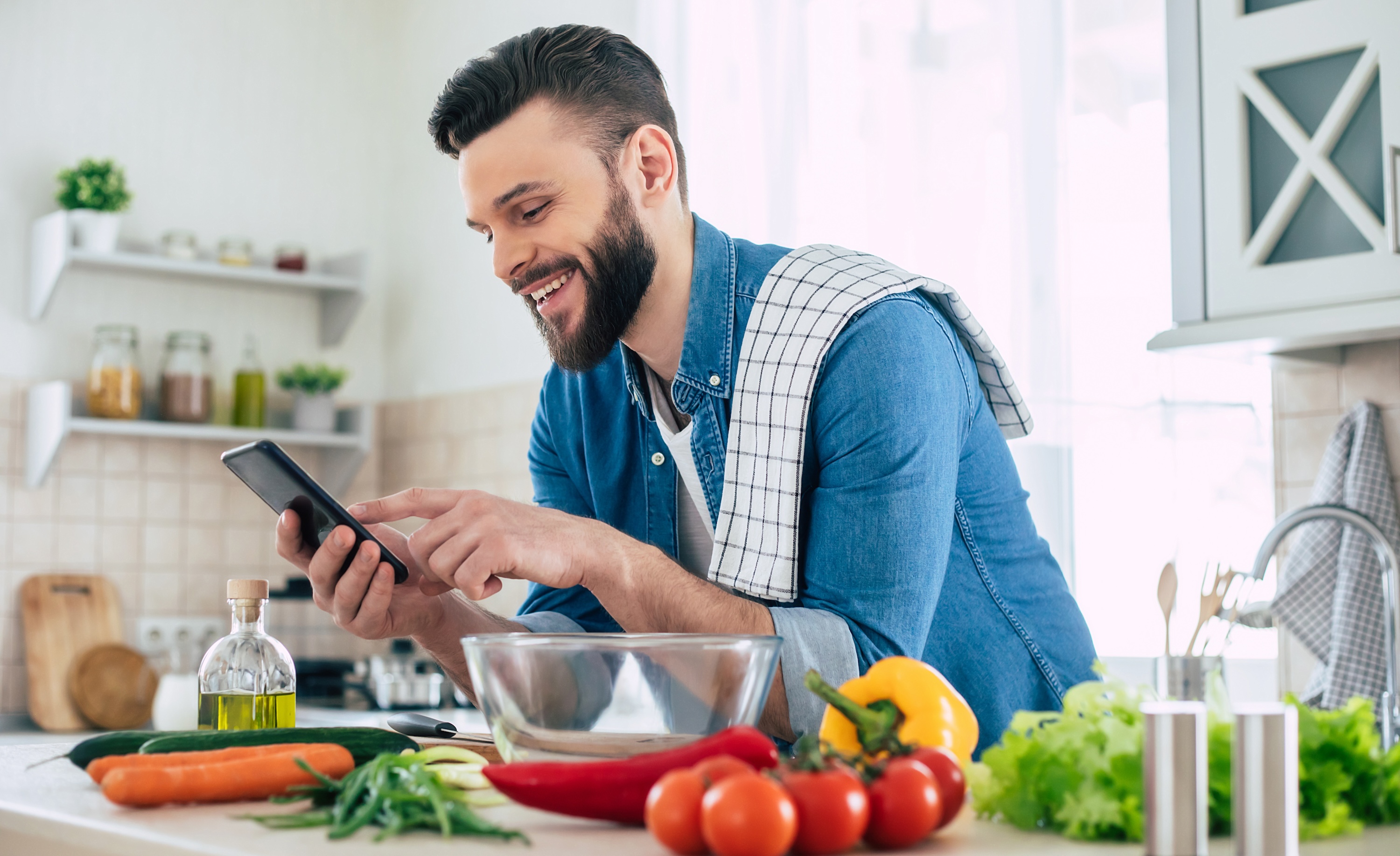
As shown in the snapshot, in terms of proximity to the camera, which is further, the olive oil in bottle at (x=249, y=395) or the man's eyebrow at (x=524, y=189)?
the olive oil in bottle at (x=249, y=395)

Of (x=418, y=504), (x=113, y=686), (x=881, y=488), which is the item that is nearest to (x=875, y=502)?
(x=881, y=488)

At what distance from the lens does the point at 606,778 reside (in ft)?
2.37

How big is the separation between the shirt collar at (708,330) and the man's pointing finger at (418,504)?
1.12 feet

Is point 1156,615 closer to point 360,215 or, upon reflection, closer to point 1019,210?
point 1019,210

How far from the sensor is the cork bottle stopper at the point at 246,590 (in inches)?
46.1

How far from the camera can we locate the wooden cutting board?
3.02m

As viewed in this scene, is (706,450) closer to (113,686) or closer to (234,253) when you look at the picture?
(113,686)

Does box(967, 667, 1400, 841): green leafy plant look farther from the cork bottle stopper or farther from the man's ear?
the man's ear

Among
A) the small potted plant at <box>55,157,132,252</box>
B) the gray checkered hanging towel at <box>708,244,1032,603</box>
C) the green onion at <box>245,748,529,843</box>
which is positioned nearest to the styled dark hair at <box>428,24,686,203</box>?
the gray checkered hanging towel at <box>708,244,1032,603</box>

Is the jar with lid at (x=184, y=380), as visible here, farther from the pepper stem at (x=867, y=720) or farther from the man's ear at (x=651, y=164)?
the pepper stem at (x=867, y=720)

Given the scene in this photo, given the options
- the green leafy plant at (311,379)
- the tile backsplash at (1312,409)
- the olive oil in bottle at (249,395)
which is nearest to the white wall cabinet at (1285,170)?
the tile backsplash at (1312,409)

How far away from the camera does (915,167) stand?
2400 millimetres

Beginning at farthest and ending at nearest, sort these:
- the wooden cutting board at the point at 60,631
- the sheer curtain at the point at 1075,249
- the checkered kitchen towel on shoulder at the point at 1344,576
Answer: the wooden cutting board at the point at 60,631
the sheer curtain at the point at 1075,249
the checkered kitchen towel on shoulder at the point at 1344,576

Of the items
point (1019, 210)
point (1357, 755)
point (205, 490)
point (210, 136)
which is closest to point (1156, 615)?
point (1019, 210)
